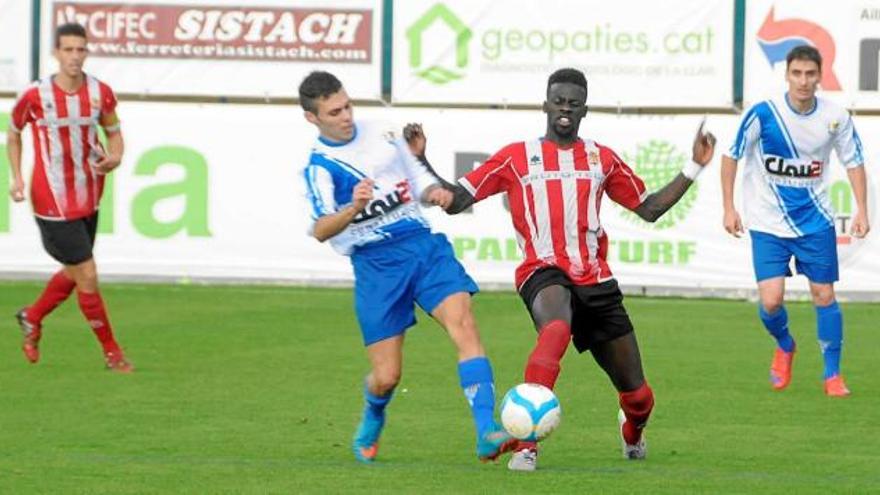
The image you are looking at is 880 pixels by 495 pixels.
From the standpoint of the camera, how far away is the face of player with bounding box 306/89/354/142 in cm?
1002

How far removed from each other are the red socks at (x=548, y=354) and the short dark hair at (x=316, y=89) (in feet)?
4.79

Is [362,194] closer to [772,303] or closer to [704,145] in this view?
[704,145]

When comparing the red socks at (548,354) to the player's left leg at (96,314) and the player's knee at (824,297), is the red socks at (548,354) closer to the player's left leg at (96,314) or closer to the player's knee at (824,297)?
the player's knee at (824,297)

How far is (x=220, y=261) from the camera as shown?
21.9 metres

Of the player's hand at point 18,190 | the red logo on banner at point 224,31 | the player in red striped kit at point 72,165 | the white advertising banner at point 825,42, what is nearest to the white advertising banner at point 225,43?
the red logo on banner at point 224,31

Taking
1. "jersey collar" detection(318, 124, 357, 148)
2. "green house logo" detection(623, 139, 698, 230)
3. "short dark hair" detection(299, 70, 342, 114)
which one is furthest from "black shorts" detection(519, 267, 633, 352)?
"green house logo" detection(623, 139, 698, 230)

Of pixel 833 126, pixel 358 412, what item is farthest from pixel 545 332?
pixel 833 126

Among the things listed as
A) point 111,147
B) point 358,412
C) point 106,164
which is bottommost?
point 358,412

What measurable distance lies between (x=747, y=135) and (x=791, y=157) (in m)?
0.31

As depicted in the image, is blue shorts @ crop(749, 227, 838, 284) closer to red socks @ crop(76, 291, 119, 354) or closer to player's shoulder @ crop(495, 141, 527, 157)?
player's shoulder @ crop(495, 141, 527, 157)

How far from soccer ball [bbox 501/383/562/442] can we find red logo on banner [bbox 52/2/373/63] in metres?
14.0

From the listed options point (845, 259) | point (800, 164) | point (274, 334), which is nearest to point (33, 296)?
point (274, 334)

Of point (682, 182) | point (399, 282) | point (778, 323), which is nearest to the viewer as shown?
point (682, 182)

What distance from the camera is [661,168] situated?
2122cm
